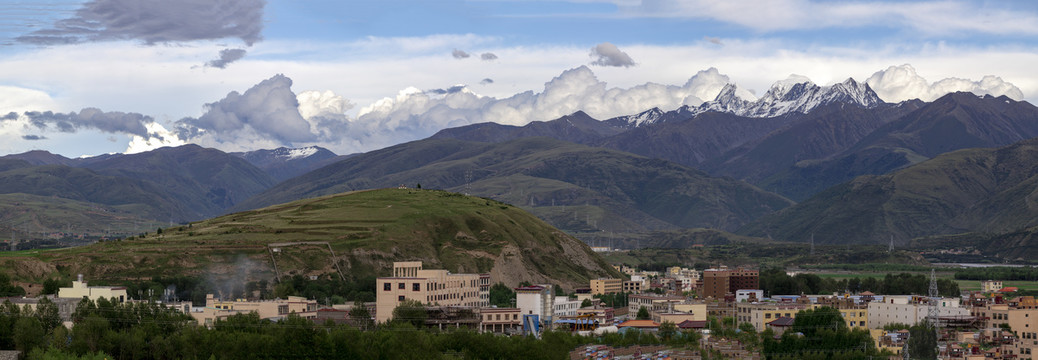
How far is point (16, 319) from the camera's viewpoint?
14025 centimetres

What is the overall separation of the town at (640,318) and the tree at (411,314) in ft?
0.41

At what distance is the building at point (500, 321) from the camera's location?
16862 centimetres

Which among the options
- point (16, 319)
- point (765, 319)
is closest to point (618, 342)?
point (765, 319)

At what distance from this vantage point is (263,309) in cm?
16912

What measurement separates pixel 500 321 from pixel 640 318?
29.5 metres

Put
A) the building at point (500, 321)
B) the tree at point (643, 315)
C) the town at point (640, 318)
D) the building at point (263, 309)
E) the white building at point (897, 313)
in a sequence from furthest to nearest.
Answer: the tree at point (643, 315) → the white building at point (897, 313) → the building at point (500, 321) → the building at point (263, 309) → the town at point (640, 318)

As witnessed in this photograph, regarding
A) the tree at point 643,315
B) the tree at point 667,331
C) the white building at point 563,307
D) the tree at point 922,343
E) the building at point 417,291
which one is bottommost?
the tree at point 922,343

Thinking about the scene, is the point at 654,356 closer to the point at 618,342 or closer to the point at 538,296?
the point at 618,342

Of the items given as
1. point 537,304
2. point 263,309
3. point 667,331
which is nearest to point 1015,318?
point 667,331

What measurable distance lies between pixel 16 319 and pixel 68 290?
42.1 m

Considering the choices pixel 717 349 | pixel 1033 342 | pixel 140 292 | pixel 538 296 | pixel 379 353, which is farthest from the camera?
pixel 140 292

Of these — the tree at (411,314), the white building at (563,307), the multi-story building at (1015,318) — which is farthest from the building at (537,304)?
the multi-story building at (1015,318)

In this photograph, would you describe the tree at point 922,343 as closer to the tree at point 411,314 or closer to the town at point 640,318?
the town at point 640,318

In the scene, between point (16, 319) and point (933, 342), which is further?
point (933, 342)
